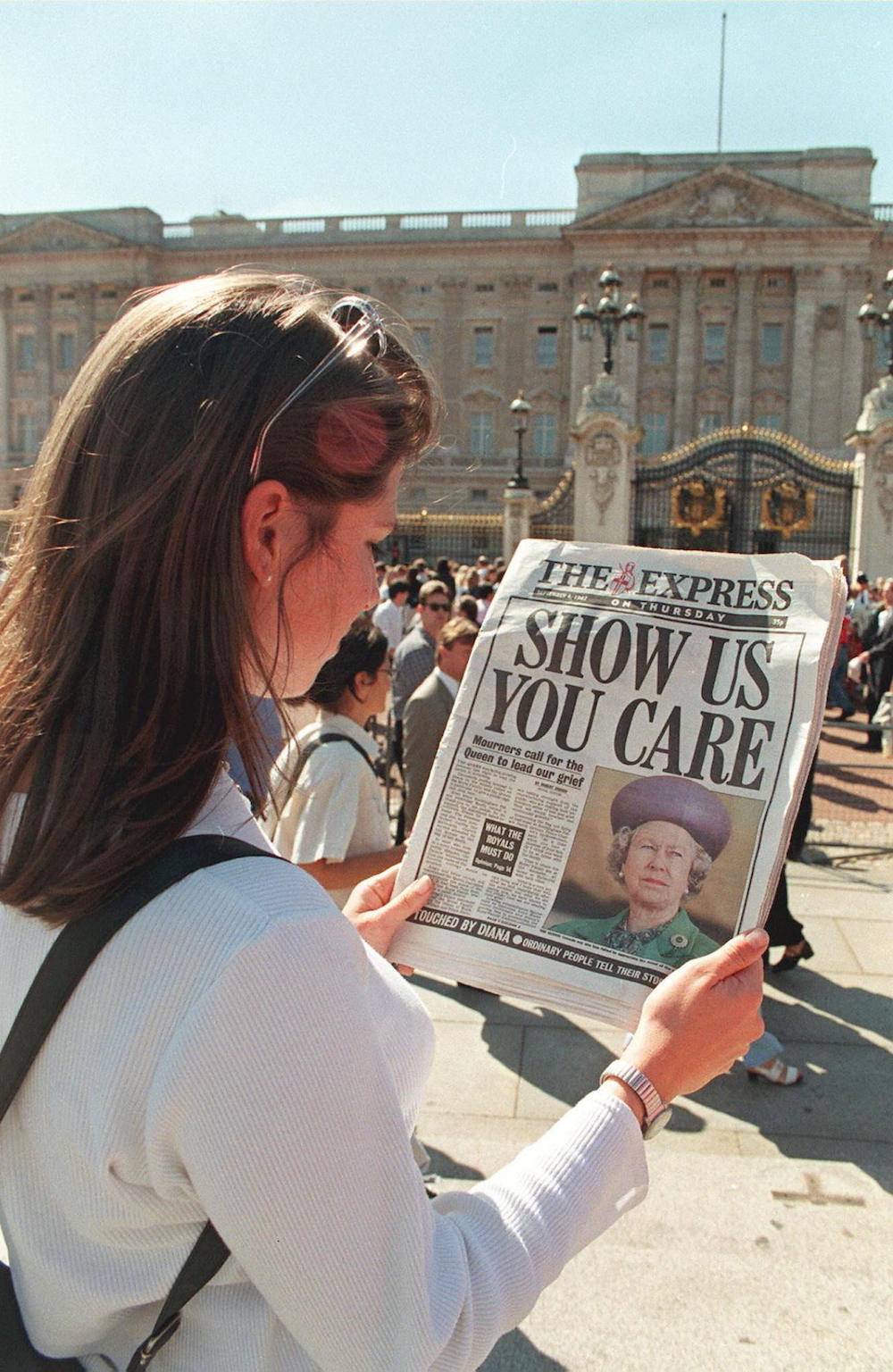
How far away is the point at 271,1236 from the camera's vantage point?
0.85 metres

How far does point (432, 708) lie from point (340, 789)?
1.82 m

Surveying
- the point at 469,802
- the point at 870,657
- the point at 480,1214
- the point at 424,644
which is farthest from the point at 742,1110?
the point at 870,657

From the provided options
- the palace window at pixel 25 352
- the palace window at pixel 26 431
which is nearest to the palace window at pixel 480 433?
the palace window at pixel 26 431

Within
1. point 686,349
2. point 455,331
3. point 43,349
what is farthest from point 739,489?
point 43,349

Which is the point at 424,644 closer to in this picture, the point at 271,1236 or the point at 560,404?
the point at 271,1236

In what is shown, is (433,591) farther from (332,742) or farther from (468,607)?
(332,742)

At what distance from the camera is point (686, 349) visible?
4488 centimetres

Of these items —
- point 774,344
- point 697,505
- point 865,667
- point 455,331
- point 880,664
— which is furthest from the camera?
point 455,331

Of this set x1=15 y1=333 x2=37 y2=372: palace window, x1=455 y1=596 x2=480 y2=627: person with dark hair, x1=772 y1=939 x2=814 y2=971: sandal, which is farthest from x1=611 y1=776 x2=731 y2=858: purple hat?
x1=15 y1=333 x2=37 y2=372: palace window

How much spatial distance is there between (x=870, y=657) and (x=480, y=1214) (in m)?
11.6

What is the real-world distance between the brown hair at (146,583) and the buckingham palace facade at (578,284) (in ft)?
130

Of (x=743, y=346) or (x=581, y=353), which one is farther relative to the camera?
(x=581, y=353)

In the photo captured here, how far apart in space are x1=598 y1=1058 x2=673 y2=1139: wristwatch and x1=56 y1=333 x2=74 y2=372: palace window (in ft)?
176

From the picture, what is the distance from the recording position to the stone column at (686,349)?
44.7m
